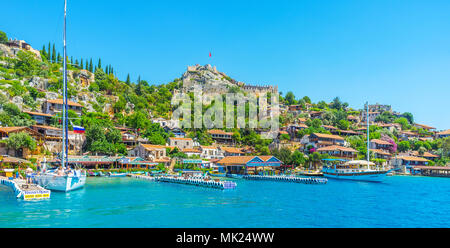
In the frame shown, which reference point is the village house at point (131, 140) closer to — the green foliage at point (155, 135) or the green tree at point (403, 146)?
the green foliage at point (155, 135)

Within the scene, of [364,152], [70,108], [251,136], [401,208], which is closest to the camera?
[401,208]

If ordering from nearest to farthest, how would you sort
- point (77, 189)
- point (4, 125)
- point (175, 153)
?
point (77, 189)
point (4, 125)
point (175, 153)

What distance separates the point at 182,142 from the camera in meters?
74.8

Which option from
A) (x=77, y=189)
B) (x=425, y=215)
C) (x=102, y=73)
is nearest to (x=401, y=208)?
(x=425, y=215)

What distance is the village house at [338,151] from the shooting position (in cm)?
7662

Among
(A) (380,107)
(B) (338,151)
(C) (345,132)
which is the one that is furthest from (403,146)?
(A) (380,107)

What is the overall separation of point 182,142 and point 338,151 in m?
39.7

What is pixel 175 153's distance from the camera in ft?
224

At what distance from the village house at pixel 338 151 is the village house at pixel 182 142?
33321mm

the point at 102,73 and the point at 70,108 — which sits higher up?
the point at 102,73

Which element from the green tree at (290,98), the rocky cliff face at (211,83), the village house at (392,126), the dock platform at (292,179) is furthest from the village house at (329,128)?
the dock platform at (292,179)

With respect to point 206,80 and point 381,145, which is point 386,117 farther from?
point 206,80
